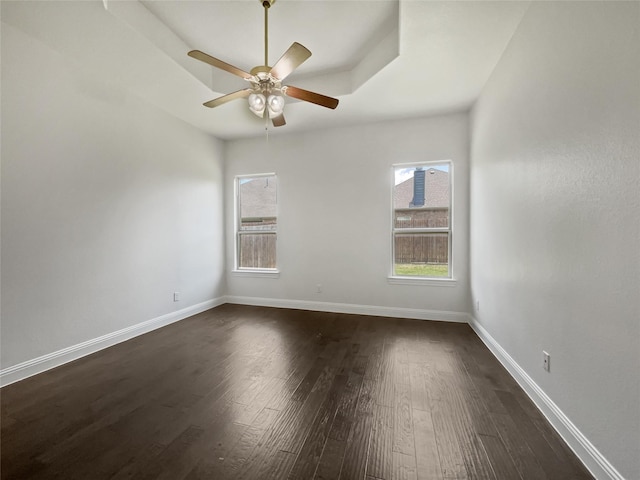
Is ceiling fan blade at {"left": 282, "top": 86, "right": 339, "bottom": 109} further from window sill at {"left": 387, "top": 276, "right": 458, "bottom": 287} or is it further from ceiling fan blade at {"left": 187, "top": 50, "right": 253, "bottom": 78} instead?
window sill at {"left": 387, "top": 276, "right": 458, "bottom": 287}

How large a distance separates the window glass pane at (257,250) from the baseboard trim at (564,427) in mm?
3402

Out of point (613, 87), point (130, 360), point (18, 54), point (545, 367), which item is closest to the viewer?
point (613, 87)

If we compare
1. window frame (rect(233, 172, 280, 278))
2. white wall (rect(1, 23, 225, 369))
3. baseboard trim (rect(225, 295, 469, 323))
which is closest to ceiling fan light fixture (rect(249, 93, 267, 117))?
white wall (rect(1, 23, 225, 369))

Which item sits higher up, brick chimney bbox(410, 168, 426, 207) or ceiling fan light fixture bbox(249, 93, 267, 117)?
ceiling fan light fixture bbox(249, 93, 267, 117)

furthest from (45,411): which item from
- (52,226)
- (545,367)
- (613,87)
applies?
(613,87)

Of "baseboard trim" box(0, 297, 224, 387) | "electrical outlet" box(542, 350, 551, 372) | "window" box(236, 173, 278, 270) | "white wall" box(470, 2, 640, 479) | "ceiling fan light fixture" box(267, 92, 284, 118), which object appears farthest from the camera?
"window" box(236, 173, 278, 270)

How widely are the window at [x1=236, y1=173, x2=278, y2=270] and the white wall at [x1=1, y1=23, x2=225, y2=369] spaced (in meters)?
0.97

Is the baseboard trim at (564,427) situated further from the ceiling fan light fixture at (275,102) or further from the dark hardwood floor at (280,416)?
the ceiling fan light fixture at (275,102)

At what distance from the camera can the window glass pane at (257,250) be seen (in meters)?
4.66

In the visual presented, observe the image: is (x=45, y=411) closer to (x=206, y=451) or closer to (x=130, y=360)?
(x=130, y=360)

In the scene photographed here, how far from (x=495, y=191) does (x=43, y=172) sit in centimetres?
416

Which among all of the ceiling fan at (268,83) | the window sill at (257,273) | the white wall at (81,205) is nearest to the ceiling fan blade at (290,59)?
the ceiling fan at (268,83)

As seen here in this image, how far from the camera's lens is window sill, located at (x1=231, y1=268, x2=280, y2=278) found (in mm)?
4555

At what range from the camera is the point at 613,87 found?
3.98 ft
